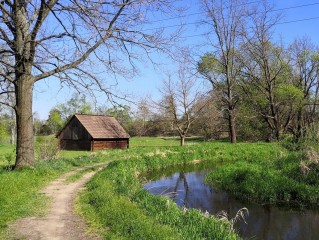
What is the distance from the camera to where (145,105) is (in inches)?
1426

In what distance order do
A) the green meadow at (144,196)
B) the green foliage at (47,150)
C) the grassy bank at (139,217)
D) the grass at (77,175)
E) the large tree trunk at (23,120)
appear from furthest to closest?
the green foliage at (47,150), the large tree trunk at (23,120), the grass at (77,175), the green meadow at (144,196), the grassy bank at (139,217)

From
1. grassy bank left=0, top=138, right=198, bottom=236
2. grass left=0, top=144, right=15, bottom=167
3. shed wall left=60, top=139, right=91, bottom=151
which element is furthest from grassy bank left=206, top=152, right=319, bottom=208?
shed wall left=60, top=139, right=91, bottom=151

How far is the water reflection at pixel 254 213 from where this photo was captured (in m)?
9.55

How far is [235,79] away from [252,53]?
370 centimetres

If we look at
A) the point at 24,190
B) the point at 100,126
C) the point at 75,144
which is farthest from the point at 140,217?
the point at 75,144

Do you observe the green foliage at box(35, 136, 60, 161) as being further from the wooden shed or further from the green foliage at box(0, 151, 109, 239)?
the wooden shed

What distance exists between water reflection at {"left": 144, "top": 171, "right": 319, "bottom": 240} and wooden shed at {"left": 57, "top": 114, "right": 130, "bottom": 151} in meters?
18.6

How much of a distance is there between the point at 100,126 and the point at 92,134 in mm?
2077

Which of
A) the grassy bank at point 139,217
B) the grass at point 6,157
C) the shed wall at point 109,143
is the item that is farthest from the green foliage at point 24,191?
the shed wall at point 109,143

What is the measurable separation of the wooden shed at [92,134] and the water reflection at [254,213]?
1863 cm

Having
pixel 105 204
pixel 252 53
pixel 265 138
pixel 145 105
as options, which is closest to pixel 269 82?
pixel 252 53

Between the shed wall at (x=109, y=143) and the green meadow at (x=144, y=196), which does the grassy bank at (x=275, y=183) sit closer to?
the green meadow at (x=144, y=196)

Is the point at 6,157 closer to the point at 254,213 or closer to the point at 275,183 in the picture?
the point at 254,213

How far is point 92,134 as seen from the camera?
1334 inches
